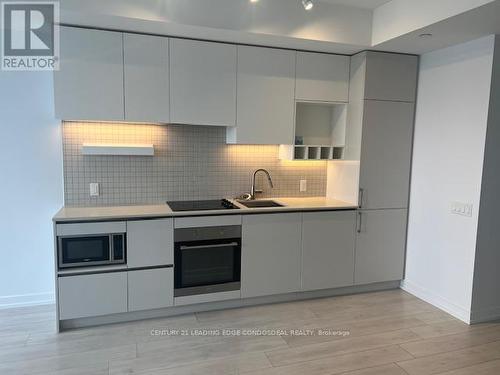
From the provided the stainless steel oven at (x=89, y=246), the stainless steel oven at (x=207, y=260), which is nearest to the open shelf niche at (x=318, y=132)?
the stainless steel oven at (x=207, y=260)

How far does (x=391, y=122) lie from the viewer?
12.1ft

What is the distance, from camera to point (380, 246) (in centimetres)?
381

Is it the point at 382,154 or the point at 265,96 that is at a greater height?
the point at 265,96

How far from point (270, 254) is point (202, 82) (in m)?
1.68

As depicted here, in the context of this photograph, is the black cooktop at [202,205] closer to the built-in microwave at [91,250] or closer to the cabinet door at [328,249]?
the built-in microwave at [91,250]

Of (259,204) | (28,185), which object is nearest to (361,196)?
A: (259,204)

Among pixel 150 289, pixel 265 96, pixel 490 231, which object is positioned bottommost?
pixel 150 289

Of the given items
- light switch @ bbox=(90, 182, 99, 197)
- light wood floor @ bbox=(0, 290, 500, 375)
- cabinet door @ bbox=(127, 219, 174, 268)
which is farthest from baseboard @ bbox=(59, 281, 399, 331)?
light switch @ bbox=(90, 182, 99, 197)

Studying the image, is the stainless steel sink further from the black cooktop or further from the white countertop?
the black cooktop

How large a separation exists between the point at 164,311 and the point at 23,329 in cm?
110

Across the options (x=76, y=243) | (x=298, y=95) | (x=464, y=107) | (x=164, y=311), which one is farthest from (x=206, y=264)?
(x=464, y=107)

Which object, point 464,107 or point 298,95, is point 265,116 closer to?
point 298,95

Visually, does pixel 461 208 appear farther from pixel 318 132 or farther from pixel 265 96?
pixel 265 96

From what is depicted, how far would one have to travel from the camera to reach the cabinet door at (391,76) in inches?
140
